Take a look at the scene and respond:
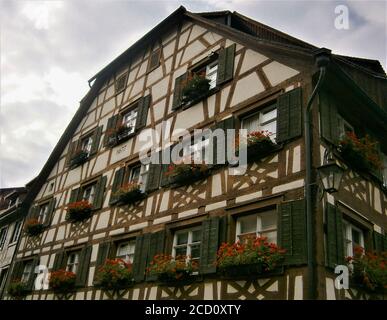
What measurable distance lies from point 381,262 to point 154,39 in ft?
35.2

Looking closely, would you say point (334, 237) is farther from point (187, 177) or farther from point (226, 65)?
point (226, 65)

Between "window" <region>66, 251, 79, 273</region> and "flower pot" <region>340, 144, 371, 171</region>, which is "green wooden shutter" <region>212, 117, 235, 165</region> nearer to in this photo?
"flower pot" <region>340, 144, 371, 171</region>

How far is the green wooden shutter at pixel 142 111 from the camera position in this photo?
13.2 metres

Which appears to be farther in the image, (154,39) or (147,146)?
(154,39)

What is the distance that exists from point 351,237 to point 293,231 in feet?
6.01

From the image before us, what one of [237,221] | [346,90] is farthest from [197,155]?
[346,90]

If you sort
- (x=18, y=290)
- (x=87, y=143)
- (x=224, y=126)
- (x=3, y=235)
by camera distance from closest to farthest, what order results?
(x=224, y=126) → (x=18, y=290) → (x=87, y=143) → (x=3, y=235)

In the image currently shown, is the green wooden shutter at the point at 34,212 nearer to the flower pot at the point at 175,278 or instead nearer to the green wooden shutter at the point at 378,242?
the flower pot at the point at 175,278

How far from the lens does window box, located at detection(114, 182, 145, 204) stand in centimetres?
1156

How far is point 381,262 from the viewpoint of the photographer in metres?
8.20

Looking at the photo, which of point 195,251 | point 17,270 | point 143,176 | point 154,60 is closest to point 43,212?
point 17,270

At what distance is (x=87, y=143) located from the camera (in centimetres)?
1714

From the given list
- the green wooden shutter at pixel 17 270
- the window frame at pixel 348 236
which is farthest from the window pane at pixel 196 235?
the green wooden shutter at pixel 17 270
